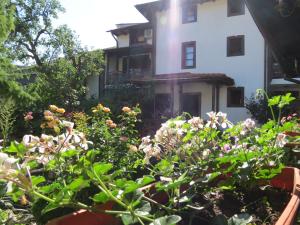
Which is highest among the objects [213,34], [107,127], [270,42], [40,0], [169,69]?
[40,0]

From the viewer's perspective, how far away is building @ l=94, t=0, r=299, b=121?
17578 mm

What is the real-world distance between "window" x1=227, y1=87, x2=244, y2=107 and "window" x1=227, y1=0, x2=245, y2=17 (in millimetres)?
3724

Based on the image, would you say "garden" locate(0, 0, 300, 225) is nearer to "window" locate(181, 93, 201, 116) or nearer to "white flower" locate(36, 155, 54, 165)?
"white flower" locate(36, 155, 54, 165)

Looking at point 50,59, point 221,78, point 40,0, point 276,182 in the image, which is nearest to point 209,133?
point 276,182

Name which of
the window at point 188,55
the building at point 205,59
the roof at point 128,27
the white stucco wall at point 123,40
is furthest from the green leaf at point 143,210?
the white stucco wall at point 123,40

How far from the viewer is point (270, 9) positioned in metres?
1.95

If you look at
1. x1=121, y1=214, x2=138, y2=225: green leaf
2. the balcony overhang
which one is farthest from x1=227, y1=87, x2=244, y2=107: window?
x1=121, y1=214, x2=138, y2=225: green leaf

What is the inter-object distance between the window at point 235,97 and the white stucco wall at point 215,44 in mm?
205

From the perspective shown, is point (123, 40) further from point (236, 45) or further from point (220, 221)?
point (220, 221)

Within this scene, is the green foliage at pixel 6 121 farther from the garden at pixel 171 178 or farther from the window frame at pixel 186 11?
the window frame at pixel 186 11

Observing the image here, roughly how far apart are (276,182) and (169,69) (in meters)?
19.0

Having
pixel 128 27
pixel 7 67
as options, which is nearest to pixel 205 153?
pixel 7 67

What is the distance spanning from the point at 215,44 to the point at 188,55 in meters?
1.68

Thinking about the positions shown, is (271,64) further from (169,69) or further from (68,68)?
(68,68)
